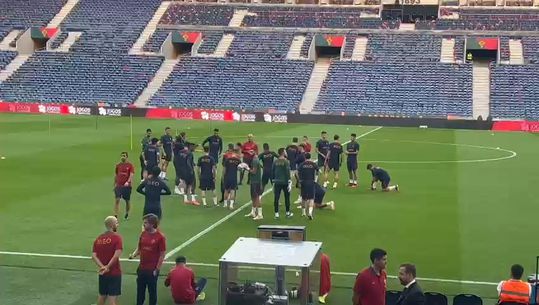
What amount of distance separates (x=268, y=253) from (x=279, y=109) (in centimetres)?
5257

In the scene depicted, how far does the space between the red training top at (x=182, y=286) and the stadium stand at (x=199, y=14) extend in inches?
2581

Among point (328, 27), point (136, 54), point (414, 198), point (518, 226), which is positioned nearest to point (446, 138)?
point (414, 198)

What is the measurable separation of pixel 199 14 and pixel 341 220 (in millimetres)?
60434

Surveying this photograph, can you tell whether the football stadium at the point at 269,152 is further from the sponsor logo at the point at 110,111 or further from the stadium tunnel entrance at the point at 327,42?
the sponsor logo at the point at 110,111

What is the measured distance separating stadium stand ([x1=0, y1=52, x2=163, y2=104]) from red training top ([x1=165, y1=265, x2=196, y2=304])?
2078 inches

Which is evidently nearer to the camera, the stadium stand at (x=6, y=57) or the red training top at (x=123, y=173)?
the red training top at (x=123, y=173)

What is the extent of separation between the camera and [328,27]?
74000 millimetres

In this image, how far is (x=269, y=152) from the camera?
75.6 ft

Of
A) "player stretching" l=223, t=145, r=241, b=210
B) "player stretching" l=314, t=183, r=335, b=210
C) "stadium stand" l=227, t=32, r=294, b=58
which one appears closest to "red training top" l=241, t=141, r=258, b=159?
"player stretching" l=223, t=145, r=241, b=210

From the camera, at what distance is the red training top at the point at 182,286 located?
42.0 ft

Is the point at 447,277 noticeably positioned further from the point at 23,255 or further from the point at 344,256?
the point at 23,255

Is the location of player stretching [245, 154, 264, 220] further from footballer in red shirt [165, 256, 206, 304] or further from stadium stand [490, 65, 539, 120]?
stadium stand [490, 65, 539, 120]

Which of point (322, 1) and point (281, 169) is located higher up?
point (322, 1)

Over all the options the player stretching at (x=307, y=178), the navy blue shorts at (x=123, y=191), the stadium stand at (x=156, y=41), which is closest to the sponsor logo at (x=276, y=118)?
the stadium stand at (x=156, y=41)
